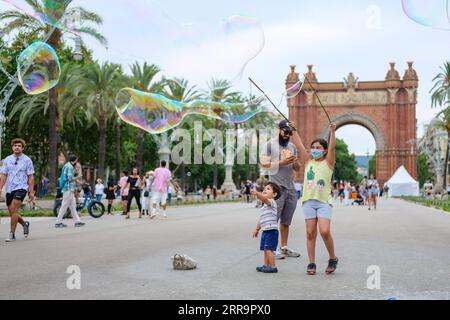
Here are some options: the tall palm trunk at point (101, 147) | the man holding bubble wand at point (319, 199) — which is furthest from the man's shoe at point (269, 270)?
the tall palm trunk at point (101, 147)

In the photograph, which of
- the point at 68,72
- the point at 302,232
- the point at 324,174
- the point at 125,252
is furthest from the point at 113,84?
the point at 324,174

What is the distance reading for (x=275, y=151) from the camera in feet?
24.2

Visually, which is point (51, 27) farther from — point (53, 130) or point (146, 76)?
point (146, 76)

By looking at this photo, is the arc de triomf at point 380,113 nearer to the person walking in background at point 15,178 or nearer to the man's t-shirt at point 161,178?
the man's t-shirt at point 161,178

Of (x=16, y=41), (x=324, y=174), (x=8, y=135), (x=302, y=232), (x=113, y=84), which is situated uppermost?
(x=16, y=41)

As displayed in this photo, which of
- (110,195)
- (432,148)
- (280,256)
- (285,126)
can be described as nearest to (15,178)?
(280,256)

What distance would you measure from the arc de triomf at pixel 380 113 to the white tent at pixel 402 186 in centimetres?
796

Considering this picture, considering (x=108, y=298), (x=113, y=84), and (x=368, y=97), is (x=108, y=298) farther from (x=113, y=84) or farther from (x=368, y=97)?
(x=368, y=97)

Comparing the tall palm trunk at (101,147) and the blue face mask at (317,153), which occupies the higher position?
the tall palm trunk at (101,147)

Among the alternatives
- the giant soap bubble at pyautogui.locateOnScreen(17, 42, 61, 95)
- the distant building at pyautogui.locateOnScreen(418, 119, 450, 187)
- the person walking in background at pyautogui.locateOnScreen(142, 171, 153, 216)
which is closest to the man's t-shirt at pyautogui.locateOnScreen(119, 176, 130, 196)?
the person walking in background at pyautogui.locateOnScreen(142, 171, 153, 216)

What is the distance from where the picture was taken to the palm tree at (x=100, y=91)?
33062 millimetres
